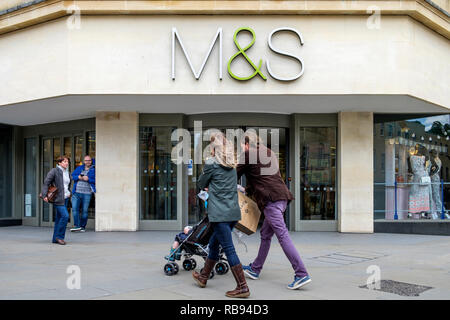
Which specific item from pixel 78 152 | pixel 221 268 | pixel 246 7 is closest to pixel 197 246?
pixel 221 268

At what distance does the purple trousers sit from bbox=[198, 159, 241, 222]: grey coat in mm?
595

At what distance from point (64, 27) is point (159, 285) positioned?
6.71m

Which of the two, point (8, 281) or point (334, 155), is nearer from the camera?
point (8, 281)

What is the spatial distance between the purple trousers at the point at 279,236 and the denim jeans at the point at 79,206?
272 inches

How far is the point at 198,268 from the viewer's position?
23.0 ft

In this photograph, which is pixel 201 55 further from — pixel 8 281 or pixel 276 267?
pixel 8 281

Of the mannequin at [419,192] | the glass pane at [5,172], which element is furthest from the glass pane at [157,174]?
the mannequin at [419,192]

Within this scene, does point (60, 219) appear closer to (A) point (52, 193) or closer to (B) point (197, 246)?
(A) point (52, 193)

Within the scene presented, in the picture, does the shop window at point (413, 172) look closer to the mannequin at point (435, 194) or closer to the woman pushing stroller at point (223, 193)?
the mannequin at point (435, 194)

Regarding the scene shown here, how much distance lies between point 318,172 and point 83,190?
241 inches

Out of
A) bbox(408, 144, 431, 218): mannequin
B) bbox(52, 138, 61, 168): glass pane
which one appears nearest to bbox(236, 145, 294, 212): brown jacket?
bbox(408, 144, 431, 218): mannequin
